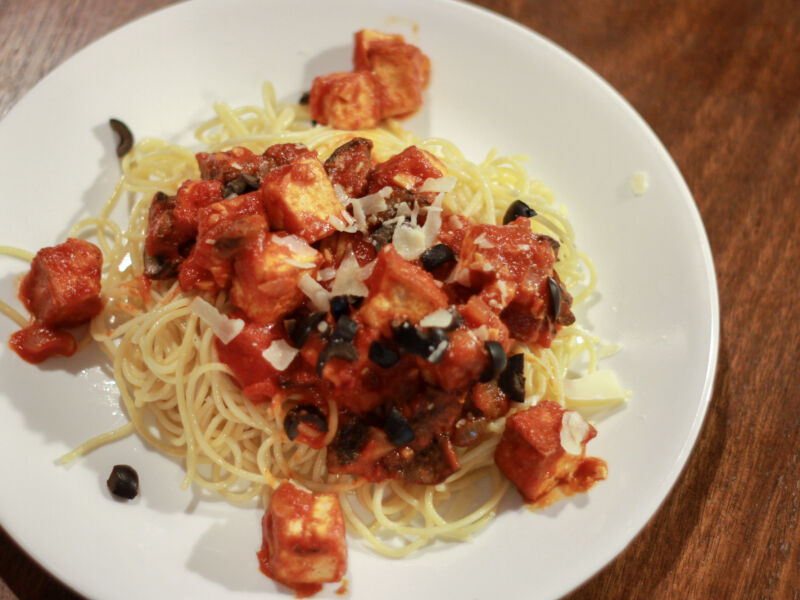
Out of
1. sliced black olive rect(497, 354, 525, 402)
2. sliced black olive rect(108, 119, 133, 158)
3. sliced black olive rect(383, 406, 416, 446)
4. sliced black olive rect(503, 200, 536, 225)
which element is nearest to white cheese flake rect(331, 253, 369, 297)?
sliced black olive rect(383, 406, 416, 446)

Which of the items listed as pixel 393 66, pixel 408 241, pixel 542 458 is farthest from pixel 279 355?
pixel 393 66

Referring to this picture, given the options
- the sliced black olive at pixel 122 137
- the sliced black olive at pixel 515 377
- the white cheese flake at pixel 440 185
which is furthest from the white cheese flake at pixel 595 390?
the sliced black olive at pixel 122 137

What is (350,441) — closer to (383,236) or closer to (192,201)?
(383,236)

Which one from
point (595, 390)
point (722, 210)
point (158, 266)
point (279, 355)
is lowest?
point (722, 210)

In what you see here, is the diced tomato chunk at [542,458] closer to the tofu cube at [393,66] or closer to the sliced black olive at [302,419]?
the sliced black olive at [302,419]

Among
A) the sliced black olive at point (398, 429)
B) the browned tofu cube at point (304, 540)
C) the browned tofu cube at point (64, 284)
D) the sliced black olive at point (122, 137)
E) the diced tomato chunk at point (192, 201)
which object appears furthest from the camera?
the sliced black olive at point (122, 137)

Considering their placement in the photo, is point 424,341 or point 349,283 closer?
point 424,341

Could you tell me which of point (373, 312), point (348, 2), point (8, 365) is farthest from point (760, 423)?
point (8, 365)
